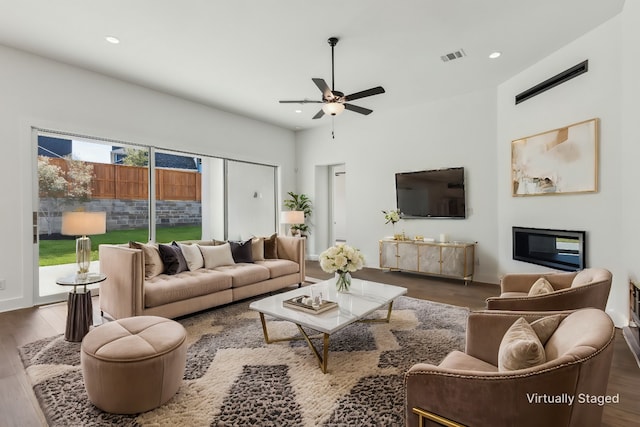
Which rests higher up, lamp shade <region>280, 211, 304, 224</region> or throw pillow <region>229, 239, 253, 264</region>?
lamp shade <region>280, 211, 304, 224</region>

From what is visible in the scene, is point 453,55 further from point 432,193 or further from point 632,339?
point 632,339

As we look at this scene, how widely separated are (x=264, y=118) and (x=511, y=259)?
16.9 ft

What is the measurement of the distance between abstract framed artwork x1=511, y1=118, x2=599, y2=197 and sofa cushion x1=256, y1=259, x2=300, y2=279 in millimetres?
3344

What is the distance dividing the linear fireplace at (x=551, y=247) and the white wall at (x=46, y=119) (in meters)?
5.35

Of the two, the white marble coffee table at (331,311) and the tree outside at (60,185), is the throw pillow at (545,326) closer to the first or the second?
the white marble coffee table at (331,311)

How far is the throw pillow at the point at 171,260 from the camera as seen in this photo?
12.2 feet

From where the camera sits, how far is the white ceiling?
117 inches

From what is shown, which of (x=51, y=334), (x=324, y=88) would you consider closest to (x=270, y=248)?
(x=324, y=88)

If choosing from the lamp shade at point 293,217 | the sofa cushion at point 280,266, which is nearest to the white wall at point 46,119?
the lamp shade at point 293,217

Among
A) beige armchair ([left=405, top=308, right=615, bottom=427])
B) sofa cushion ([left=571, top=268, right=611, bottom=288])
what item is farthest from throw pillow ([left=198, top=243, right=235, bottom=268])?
sofa cushion ([left=571, top=268, right=611, bottom=288])

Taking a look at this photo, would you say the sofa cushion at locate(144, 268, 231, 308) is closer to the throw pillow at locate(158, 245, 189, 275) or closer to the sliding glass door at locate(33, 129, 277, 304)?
the throw pillow at locate(158, 245, 189, 275)

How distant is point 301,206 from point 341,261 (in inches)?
172

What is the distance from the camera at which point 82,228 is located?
2.99m

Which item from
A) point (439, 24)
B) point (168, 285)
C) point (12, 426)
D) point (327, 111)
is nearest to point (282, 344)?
point (168, 285)
